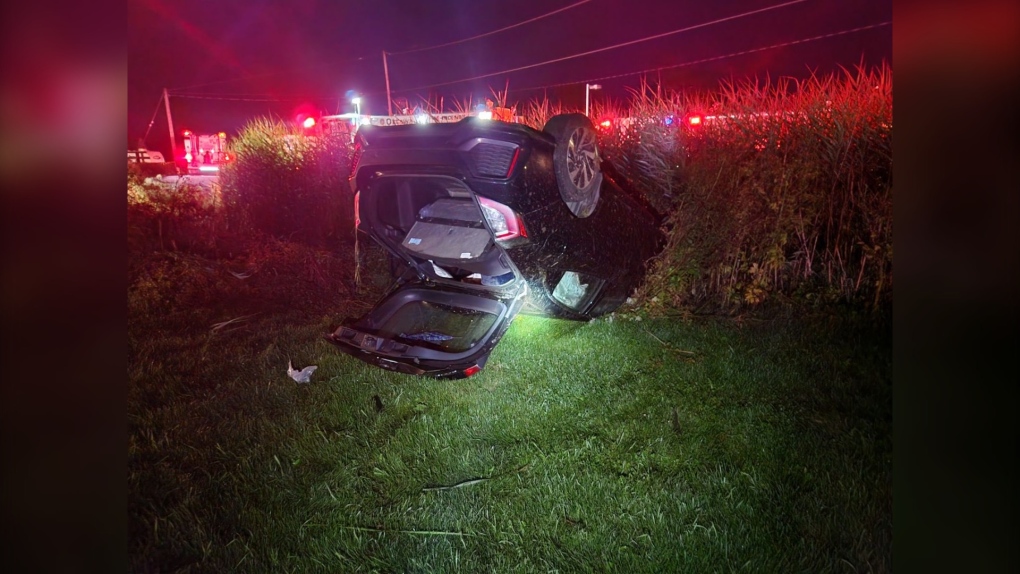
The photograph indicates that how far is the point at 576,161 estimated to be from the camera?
13.1 feet

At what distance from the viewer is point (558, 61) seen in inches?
210

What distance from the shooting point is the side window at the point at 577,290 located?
14.8 ft

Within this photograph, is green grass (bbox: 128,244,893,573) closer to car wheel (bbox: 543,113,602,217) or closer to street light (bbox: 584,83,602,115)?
car wheel (bbox: 543,113,602,217)

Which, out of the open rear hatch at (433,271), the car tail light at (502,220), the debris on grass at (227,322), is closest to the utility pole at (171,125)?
the debris on grass at (227,322)

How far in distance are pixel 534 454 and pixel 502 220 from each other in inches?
54.4

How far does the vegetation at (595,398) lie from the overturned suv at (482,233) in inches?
8.6

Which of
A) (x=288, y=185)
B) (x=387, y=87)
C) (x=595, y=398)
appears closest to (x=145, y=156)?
(x=288, y=185)

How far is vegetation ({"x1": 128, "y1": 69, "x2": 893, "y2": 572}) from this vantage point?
2314 mm

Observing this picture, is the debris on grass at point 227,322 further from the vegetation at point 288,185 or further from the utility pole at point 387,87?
the utility pole at point 387,87

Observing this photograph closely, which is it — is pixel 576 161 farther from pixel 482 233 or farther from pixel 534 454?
pixel 534 454

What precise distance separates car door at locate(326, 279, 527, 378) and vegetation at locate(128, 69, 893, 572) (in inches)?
4.5

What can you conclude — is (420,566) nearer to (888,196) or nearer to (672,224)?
(672,224)
